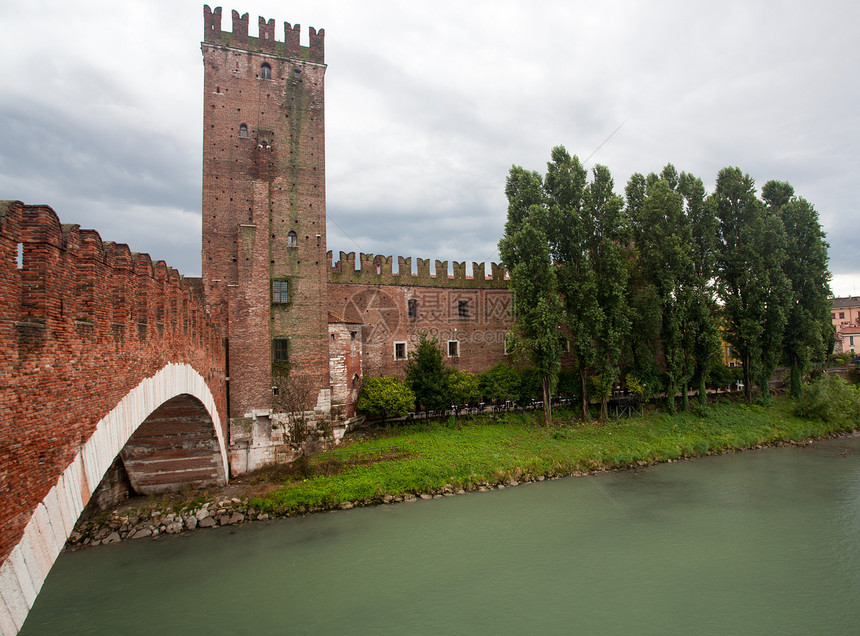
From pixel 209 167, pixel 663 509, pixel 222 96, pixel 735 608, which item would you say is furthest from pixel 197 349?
pixel 663 509

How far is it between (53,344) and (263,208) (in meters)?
12.9

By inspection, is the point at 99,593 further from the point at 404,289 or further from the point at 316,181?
the point at 404,289

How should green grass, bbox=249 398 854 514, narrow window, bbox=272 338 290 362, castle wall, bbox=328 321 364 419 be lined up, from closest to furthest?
green grass, bbox=249 398 854 514 → narrow window, bbox=272 338 290 362 → castle wall, bbox=328 321 364 419

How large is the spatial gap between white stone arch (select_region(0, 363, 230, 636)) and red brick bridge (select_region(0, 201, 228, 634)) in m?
0.01

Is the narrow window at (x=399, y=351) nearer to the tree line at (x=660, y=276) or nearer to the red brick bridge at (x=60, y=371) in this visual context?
the tree line at (x=660, y=276)

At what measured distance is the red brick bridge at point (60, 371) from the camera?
3.78m

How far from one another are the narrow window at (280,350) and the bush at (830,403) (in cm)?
2330

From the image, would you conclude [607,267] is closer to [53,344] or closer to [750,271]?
[750,271]

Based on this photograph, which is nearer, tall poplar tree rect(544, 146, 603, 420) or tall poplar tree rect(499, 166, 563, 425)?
tall poplar tree rect(499, 166, 563, 425)

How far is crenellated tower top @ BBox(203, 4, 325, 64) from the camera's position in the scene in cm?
1653

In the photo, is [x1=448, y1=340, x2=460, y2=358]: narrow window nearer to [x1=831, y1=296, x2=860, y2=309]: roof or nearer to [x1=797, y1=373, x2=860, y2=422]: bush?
[x1=797, y1=373, x2=860, y2=422]: bush

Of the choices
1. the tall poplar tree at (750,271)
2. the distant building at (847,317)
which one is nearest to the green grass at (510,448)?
the tall poplar tree at (750,271)

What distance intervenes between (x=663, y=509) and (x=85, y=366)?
13.8 m

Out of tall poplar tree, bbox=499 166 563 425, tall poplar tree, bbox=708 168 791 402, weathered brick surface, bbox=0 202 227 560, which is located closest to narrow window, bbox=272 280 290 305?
tall poplar tree, bbox=499 166 563 425
